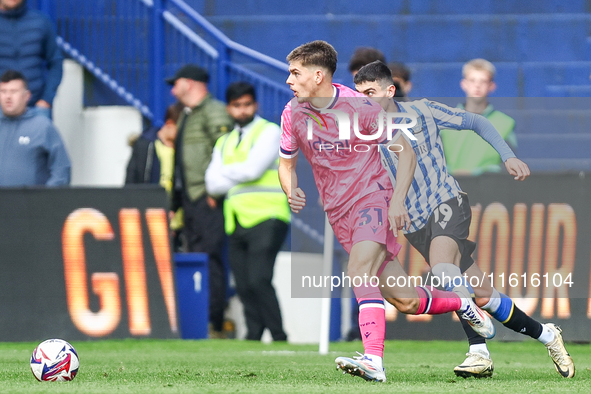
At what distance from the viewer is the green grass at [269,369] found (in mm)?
5047

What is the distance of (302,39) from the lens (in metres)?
13.8

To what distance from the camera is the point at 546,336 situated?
19.8ft

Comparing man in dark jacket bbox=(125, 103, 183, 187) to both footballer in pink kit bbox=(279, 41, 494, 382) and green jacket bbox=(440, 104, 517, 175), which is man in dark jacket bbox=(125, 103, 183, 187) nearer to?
green jacket bbox=(440, 104, 517, 175)

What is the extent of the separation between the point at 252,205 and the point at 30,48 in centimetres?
315

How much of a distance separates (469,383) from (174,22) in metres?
7.22

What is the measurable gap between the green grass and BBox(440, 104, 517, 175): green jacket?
4.83 feet

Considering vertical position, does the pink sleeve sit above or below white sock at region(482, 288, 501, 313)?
above

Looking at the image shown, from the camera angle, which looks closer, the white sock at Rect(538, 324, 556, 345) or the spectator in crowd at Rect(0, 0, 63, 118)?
the white sock at Rect(538, 324, 556, 345)

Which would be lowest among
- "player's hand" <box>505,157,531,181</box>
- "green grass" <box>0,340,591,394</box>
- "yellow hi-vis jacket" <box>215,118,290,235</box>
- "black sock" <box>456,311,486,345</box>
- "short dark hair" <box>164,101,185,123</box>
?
"green grass" <box>0,340,591,394</box>

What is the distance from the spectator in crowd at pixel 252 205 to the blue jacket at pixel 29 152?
141 centimetres

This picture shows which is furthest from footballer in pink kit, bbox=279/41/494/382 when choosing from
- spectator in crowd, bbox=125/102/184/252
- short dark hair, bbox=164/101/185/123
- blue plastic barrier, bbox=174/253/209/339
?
short dark hair, bbox=164/101/185/123

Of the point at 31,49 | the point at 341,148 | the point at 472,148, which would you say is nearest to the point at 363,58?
the point at 472,148

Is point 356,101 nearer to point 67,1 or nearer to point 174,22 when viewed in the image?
point 174,22

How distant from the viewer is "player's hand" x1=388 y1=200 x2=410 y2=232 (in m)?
5.56
